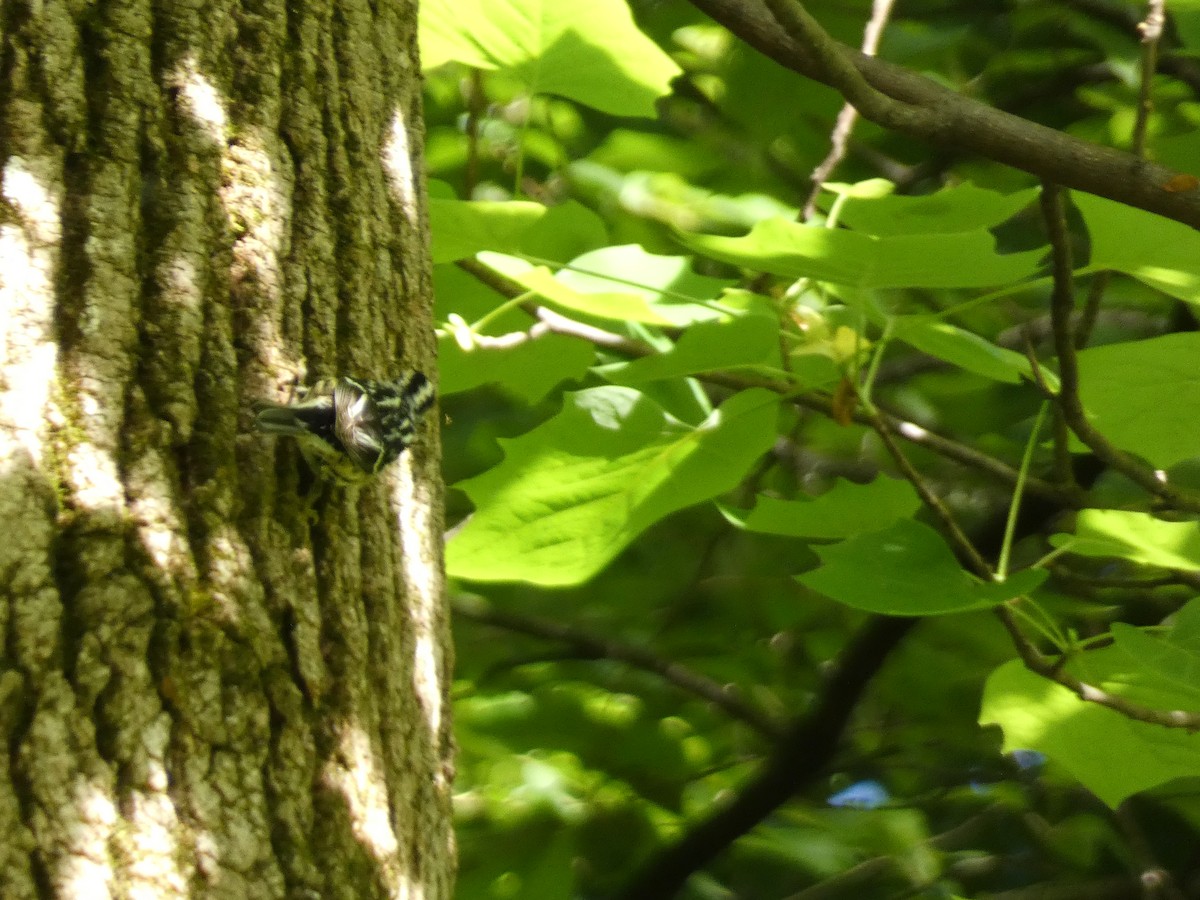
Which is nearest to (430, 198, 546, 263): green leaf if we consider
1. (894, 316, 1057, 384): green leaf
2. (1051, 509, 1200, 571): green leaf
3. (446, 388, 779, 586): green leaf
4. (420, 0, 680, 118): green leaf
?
(446, 388, 779, 586): green leaf

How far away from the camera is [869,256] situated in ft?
4.42

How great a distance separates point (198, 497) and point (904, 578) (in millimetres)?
837

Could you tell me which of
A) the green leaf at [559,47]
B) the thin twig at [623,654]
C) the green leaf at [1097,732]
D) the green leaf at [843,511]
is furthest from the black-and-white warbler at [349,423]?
the thin twig at [623,654]

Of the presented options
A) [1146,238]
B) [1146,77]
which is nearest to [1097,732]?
[1146,238]

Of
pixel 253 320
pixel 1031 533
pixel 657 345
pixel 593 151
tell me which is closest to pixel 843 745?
pixel 1031 533

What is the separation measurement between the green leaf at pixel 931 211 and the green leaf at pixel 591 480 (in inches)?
11.2

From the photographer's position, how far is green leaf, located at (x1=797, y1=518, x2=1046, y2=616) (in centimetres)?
134

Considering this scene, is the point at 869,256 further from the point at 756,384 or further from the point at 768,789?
the point at 768,789

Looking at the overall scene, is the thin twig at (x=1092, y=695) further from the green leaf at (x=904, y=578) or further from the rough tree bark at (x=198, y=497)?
the rough tree bark at (x=198, y=497)

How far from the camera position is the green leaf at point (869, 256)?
129 centimetres

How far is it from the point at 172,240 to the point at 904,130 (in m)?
1.01

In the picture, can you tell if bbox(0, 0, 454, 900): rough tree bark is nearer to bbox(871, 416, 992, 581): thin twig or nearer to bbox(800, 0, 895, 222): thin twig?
bbox(871, 416, 992, 581): thin twig

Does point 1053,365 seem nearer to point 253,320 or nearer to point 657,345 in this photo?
point 657,345

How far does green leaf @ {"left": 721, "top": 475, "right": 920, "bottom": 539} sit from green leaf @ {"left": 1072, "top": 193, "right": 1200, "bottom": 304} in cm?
44
